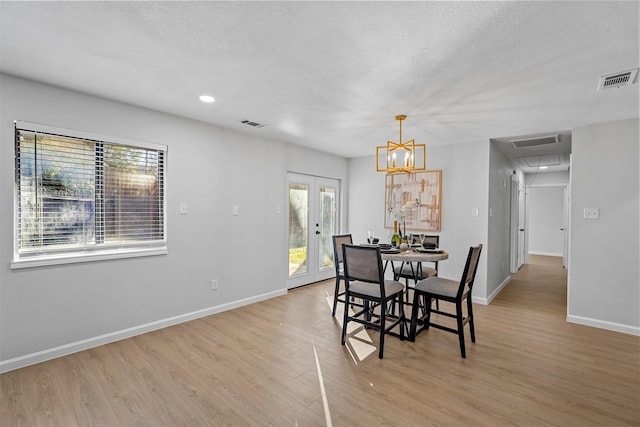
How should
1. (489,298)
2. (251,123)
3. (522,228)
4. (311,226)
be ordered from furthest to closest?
1. (522,228)
2. (311,226)
3. (489,298)
4. (251,123)

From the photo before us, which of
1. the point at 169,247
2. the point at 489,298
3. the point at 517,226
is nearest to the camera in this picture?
the point at 169,247

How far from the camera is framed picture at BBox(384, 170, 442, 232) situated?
496 cm

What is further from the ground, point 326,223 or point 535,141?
point 535,141

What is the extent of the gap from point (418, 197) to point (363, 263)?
2671 mm

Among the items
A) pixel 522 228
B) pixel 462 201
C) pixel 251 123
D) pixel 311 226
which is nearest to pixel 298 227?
pixel 311 226

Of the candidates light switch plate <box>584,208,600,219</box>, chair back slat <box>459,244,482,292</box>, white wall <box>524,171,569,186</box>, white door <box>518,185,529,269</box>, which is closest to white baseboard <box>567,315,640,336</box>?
light switch plate <box>584,208,600,219</box>

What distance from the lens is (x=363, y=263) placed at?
2.91m

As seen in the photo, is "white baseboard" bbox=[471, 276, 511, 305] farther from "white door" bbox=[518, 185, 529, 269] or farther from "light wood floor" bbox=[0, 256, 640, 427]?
"white door" bbox=[518, 185, 529, 269]

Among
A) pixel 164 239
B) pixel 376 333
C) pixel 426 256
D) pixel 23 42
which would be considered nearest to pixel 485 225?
pixel 426 256

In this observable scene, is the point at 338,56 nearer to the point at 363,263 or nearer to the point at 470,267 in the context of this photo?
the point at 363,263

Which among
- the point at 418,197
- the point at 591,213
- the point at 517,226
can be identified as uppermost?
the point at 418,197

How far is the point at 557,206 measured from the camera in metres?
9.24

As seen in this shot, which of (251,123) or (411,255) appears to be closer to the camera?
(411,255)

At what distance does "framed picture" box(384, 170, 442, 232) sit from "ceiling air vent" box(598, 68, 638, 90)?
2.47 metres
